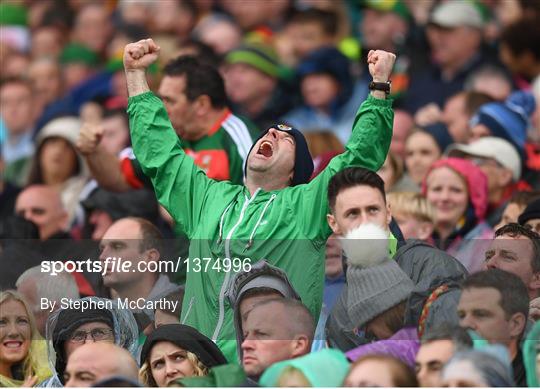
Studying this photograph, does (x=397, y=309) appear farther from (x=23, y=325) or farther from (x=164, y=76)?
(x=164, y=76)

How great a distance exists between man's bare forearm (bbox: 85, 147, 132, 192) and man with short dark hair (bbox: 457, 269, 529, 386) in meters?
3.72

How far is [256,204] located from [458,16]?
581cm

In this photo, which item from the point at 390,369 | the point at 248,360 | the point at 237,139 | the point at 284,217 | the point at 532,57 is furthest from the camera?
the point at 532,57

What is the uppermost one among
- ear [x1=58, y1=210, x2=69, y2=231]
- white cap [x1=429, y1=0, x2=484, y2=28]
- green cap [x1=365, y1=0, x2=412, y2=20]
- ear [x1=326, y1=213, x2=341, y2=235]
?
green cap [x1=365, y1=0, x2=412, y2=20]

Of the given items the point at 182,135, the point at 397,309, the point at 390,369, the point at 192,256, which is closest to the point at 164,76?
the point at 182,135

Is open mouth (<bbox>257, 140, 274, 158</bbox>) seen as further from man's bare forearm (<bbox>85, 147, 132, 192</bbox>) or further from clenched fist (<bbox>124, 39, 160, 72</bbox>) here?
man's bare forearm (<bbox>85, 147, 132, 192</bbox>)

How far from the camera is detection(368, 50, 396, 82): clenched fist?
9.55 metres

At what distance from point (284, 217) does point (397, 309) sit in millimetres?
803

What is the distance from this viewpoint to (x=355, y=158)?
31.1 feet

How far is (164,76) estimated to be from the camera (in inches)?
477

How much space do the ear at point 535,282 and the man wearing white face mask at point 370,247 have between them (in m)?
0.32

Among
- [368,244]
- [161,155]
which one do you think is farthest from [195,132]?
[368,244]

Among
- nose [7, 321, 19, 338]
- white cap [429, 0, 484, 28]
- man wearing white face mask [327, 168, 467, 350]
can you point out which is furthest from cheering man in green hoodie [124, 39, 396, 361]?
white cap [429, 0, 484, 28]

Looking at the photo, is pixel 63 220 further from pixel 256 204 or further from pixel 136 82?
pixel 256 204
